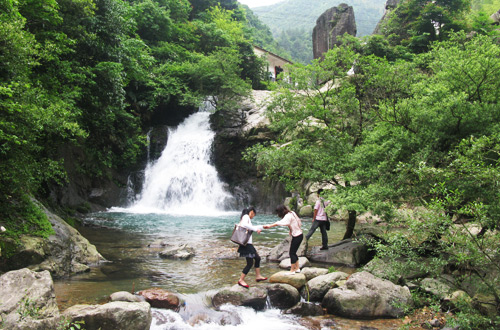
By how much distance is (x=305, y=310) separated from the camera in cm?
656

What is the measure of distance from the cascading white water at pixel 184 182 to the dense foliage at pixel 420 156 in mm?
13578

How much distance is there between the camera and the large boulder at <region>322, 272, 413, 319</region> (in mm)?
6312

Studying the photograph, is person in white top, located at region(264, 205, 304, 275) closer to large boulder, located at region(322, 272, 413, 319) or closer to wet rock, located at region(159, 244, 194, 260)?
large boulder, located at region(322, 272, 413, 319)

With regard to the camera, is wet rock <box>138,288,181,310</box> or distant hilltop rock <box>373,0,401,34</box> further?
distant hilltop rock <box>373,0,401,34</box>

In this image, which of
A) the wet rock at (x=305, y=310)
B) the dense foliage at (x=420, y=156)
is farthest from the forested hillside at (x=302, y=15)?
the wet rock at (x=305, y=310)

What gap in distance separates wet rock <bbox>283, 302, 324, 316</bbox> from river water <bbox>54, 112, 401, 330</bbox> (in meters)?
0.20

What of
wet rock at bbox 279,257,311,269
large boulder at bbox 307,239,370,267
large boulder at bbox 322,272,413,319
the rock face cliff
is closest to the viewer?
large boulder at bbox 322,272,413,319

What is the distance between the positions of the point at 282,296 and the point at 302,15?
13142 cm

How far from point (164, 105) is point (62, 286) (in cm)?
2395

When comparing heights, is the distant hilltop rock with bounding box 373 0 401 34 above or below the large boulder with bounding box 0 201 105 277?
above

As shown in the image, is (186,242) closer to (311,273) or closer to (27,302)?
(311,273)

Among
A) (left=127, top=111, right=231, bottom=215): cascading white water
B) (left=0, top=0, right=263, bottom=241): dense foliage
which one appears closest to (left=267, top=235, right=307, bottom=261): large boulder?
(left=0, top=0, right=263, bottom=241): dense foliage

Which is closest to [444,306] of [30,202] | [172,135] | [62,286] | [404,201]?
[404,201]

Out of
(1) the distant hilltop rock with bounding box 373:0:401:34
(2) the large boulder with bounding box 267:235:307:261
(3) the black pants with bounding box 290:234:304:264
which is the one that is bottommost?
(2) the large boulder with bounding box 267:235:307:261
